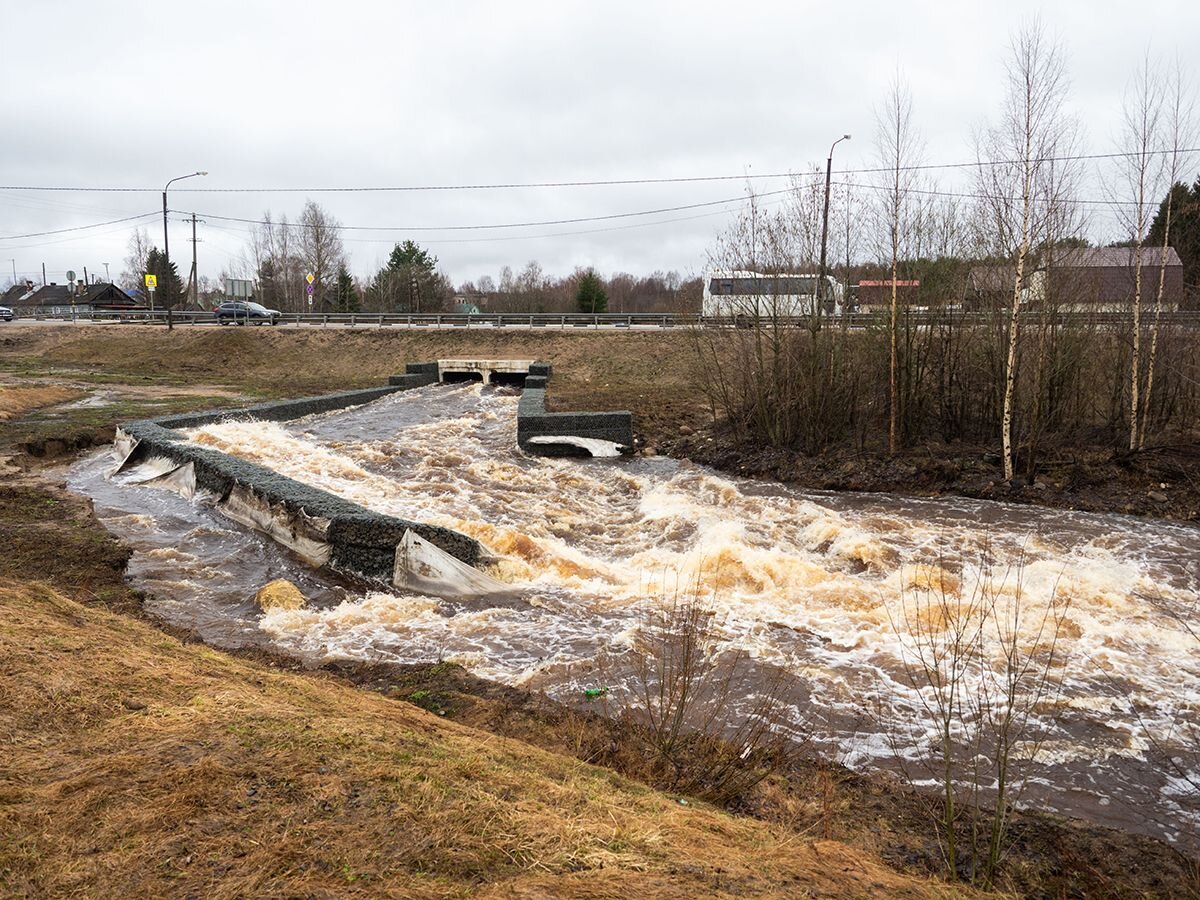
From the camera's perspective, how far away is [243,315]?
4125 cm

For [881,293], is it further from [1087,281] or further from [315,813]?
[315,813]

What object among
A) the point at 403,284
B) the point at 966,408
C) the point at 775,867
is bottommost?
the point at 775,867

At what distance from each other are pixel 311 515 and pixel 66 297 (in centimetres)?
10002

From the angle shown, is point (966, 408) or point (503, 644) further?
point (966, 408)

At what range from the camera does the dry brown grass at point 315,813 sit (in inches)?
107

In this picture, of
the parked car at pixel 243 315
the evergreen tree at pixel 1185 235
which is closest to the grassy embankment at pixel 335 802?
the evergreen tree at pixel 1185 235

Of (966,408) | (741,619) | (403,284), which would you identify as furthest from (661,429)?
(403,284)

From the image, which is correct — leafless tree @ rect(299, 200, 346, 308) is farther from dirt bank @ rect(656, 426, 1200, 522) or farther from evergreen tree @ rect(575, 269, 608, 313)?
dirt bank @ rect(656, 426, 1200, 522)

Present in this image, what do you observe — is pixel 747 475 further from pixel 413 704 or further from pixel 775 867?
pixel 775 867

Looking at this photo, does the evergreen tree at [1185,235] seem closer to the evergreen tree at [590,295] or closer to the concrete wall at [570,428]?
the concrete wall at [570,428]

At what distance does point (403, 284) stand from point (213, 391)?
4129 centimetres

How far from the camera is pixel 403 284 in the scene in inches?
2530

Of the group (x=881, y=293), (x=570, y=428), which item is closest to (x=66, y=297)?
(x=570, y=428)

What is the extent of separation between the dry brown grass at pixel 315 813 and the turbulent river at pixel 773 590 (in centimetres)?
201
